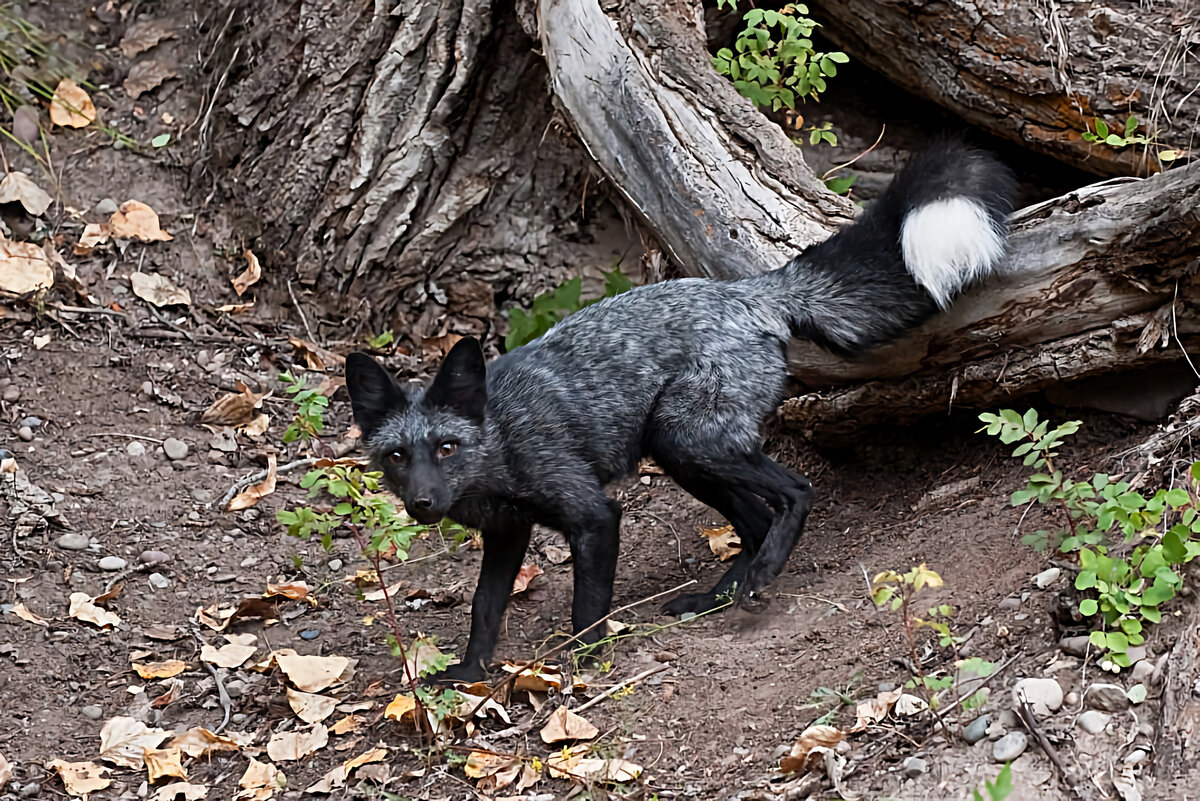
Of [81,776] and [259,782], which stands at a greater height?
[81,776]

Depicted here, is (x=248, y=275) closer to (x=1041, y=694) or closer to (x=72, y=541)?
(x=72, y=541)

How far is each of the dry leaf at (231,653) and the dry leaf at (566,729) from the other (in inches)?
58.6

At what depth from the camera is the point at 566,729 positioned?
387 cm

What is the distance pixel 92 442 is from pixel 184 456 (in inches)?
17.8

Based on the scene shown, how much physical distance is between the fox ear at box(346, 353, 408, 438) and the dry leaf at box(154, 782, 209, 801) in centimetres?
151

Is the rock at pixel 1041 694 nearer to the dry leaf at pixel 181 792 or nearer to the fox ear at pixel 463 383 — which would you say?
the fox ear at pixel 463 383

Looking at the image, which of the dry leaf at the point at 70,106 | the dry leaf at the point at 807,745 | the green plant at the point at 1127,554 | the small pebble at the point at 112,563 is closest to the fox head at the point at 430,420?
the small pebble at the point at 112,563

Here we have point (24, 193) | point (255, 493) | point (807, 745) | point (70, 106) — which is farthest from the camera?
point (70, 106)

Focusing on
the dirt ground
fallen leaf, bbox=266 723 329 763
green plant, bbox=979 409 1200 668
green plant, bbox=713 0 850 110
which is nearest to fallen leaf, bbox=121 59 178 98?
the dirt ground

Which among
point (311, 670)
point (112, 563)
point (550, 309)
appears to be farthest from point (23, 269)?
point (311, 670)

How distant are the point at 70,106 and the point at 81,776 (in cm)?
465

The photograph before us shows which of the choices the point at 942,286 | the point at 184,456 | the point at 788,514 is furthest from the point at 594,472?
the point at 184,456

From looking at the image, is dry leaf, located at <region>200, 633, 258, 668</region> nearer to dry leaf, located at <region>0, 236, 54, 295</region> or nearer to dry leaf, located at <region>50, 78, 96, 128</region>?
dry leaf, located at <region>0, 236, 54, 295</region>

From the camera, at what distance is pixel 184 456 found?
6.08m
